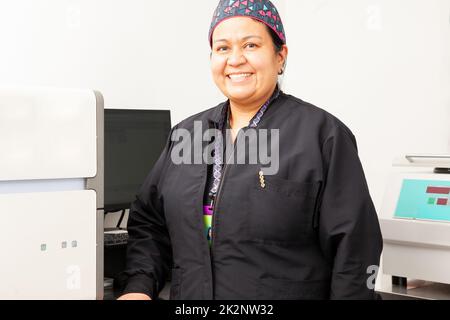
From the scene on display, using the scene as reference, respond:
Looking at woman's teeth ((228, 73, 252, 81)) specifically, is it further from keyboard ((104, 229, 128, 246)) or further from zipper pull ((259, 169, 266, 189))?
keyboard ((104, 229, 128, 246))

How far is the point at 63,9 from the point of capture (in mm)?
2236

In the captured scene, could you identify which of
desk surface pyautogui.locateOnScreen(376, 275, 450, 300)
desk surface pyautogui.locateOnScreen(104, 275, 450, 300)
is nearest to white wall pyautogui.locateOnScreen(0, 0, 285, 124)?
desk surface pyautogui.locateOnScreen(104, 275, 450, 300)

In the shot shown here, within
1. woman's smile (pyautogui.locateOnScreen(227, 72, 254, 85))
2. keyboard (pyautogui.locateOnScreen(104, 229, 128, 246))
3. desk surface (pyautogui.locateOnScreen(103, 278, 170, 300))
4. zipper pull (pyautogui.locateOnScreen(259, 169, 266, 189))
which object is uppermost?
woman's smile (pyautogui.locateOnScreen(227, 72, 254, 85))

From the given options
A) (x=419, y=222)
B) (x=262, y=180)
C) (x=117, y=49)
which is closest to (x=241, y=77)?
(x=262, y=180)

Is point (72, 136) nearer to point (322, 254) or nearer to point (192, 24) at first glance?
point (322, 254)

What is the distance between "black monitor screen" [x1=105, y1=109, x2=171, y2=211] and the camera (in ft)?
7.17

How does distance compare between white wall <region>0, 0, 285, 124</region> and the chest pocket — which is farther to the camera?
white wall <region>0, 0, 285, 124</region>

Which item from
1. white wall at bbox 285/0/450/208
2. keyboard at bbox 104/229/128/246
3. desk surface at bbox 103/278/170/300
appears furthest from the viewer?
white wall at bbox 285/0/450/208

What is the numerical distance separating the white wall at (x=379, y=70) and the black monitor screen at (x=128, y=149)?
36.9 inches

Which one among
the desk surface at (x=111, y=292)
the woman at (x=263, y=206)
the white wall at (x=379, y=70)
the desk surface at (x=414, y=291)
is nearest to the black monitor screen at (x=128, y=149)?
the desk surface at (x=111, y=292)

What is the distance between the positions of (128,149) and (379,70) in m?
1.19

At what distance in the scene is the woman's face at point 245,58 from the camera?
4.70ft

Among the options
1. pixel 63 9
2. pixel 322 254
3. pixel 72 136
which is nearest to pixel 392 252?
pixel 322 254

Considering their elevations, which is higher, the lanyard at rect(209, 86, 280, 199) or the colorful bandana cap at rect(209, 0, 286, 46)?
the colorful bandana cap at rect(209, 0, 286, 46)
